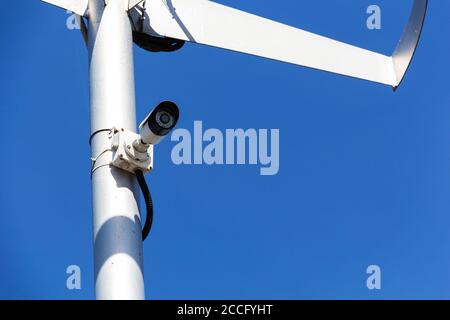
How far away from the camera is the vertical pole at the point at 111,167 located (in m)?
5.38

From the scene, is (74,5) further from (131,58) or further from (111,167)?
(111,167)

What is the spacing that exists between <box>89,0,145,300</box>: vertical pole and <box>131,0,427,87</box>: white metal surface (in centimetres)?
43

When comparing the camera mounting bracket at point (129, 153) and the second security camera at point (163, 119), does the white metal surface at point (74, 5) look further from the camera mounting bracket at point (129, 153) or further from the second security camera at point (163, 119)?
the second security camera at point (163, 119)

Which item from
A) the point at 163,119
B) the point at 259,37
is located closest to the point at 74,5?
the point at 259,37

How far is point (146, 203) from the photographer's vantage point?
5.75 m

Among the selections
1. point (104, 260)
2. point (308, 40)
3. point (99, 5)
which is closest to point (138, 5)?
point (99, 5)

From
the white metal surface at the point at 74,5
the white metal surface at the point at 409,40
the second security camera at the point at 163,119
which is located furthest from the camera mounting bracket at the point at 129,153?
the white metal surface at the point at 409,40

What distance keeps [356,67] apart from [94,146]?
207 centimetres

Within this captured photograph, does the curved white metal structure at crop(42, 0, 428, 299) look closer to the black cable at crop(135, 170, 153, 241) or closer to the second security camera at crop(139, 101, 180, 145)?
the black cable at crop(135, 170, 153, 241)

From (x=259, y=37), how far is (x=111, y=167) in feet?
5.64

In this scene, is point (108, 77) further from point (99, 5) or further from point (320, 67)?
point (320, 67)

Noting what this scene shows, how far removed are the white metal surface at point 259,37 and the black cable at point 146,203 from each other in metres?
1.26
